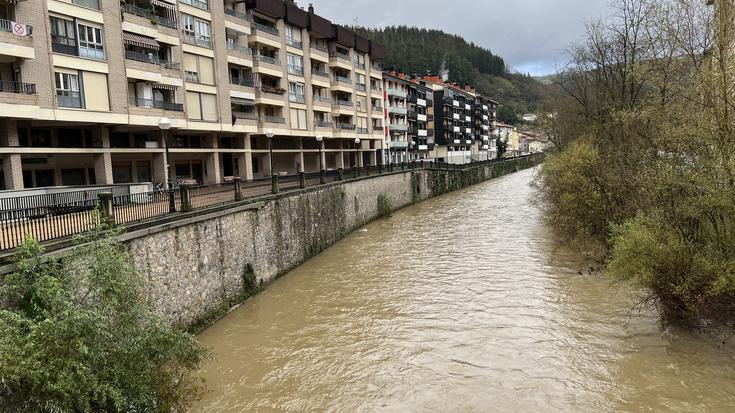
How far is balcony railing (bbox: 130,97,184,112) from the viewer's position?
25.3 m

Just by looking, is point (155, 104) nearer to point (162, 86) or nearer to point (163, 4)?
point (162, 86)

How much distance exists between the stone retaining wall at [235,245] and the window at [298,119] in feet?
36.1

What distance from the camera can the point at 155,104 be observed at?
86.4 ft

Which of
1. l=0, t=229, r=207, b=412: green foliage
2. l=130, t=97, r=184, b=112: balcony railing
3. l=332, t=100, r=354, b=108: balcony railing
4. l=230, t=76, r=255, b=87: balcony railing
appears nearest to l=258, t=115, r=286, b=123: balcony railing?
l=230, t=76, r=255, b=87: balcony railing

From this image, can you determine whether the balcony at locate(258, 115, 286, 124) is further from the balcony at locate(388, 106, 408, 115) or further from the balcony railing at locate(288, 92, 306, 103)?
the balcony at locate(388, 106, 408, 115)

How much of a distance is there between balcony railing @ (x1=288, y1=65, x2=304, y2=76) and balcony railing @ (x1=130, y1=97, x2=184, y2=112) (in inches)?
537

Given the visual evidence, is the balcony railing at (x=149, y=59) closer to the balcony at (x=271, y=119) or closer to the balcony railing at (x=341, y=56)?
the balcony at (x=271, y=119)

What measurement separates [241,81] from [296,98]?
6.93m

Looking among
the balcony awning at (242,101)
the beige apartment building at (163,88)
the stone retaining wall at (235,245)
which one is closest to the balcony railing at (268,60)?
the beige apartment building at (163,88)

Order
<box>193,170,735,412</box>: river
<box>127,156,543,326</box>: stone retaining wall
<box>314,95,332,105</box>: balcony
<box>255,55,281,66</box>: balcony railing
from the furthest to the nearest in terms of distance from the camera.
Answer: <box>314,95,332,105</box>: balcony, <box>255,55,281,66</box>: balcony railing, <box>127,156,543,326</box>: stone retaining wall, <box>193,170,735,412</box>: river

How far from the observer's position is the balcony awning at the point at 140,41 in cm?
2497

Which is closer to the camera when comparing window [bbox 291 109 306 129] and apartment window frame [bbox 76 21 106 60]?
apartment window frame [bbox 76 21 106 60]

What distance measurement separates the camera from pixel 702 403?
30.3 ft

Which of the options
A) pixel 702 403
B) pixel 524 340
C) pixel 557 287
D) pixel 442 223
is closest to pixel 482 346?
pixel 524 340
